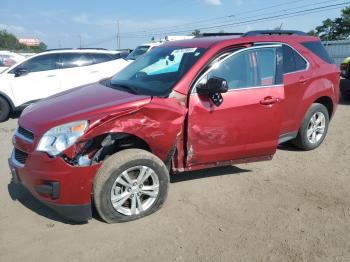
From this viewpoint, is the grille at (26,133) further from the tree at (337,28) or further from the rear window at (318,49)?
the tree at (337,28)

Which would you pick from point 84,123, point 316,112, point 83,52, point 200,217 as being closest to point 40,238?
point 84,123

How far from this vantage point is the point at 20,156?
3.86m

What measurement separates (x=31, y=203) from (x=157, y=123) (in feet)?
5.77

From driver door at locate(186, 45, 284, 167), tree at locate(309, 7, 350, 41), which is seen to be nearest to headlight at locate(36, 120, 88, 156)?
driver door at locate(186, 45, 284, 167)

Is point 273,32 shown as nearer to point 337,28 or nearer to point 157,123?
point 157,123

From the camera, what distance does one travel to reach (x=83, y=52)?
10.2 m

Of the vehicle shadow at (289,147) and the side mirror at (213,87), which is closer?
the side mirror at (213,87)

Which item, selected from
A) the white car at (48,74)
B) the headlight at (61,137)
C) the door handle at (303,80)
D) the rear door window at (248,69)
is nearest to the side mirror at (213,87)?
the rear door window at (248,69)

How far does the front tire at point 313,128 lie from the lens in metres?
5.81

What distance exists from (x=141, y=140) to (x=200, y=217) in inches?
39.7

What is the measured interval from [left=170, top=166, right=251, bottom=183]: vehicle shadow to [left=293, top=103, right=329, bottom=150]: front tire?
4.21 feet

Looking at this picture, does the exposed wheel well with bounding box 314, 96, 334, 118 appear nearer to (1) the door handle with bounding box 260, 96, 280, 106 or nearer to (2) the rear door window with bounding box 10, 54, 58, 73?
(1) the door handle with bounding box 260, 96, 280, 106

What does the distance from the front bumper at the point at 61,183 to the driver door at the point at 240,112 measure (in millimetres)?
1223

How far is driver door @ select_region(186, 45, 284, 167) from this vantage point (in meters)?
4.18
